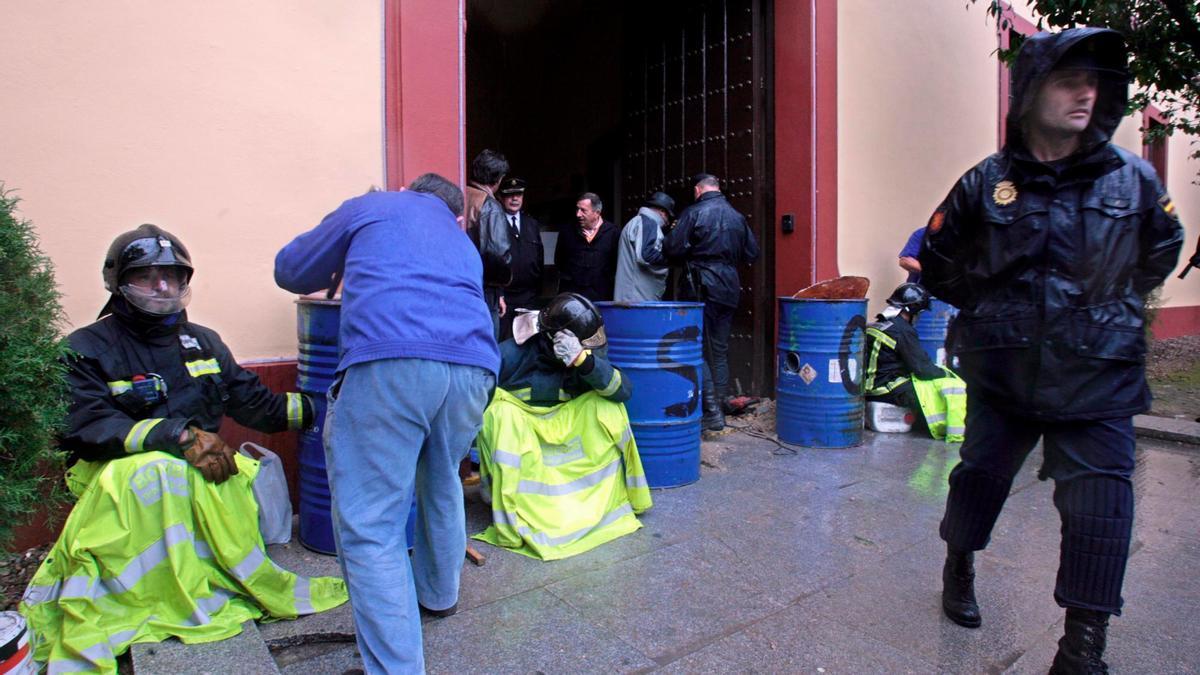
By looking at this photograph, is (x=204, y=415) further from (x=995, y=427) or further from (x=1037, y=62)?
(x=1037, y=62)

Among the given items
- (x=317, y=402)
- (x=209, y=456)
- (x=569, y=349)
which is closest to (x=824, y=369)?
(x=569, y=349)

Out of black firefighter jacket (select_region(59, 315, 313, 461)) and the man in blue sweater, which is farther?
black firefighter jacket (select_region(59, 315, 313, 461))

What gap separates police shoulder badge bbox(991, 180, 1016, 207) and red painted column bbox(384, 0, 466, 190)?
2591mm

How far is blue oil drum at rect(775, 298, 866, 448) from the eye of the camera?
4.79 meters

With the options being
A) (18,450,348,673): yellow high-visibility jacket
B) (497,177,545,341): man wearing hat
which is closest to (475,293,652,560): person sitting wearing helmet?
(18,450,348,673): yellow high-visibility jacket

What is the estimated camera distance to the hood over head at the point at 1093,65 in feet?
7.06

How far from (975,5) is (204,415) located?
311 inches

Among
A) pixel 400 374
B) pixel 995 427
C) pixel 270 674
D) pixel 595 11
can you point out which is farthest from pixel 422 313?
pixel 595 11

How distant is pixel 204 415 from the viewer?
2684mm

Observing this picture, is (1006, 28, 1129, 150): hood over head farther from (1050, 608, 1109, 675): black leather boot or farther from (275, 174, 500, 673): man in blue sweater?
(275, 174, 500, 673): man in blue sweater

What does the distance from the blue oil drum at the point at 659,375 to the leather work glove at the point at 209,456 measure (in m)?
1.99

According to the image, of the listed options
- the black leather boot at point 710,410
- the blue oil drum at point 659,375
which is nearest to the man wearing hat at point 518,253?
the blue oil drum at point 659,375

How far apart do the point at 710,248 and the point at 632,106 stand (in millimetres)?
2389

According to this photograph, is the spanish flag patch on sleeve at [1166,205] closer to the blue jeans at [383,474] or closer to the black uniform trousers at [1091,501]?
the black uniform trousers at [1091,501]
